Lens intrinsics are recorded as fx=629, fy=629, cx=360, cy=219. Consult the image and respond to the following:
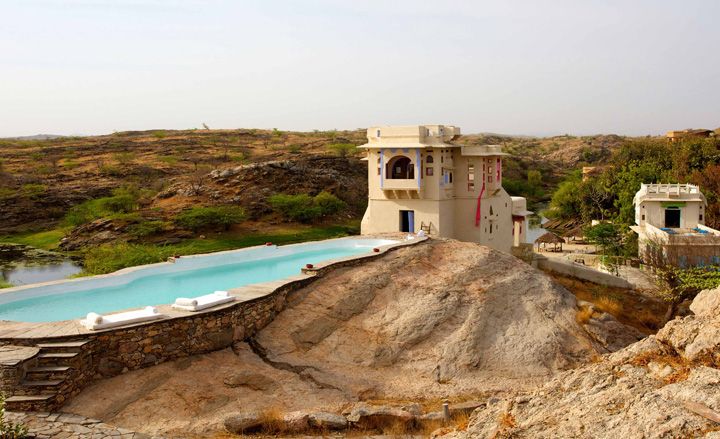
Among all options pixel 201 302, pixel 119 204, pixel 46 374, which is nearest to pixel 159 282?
pixel 201 302

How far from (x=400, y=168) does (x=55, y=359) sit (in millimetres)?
16873

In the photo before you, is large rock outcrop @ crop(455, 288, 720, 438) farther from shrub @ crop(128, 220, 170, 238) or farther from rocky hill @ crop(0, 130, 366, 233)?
rocky hill @ crop(0, 130, 366, 233)

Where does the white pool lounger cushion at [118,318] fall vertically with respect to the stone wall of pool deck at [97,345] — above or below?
above

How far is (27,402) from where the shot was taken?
9.40 meters

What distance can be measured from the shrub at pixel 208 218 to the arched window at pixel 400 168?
15.5 metres

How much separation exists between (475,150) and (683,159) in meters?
22.7

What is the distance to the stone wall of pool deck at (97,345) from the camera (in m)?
9.55

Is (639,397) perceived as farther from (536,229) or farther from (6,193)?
(6,193)

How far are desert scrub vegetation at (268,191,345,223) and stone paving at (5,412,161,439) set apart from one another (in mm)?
31154

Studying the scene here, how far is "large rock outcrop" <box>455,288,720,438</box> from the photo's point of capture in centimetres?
485

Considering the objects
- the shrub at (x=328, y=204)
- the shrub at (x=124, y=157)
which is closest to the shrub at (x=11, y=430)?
the shrub at (x=328, y=204)

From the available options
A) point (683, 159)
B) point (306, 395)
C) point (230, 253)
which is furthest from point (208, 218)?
point (683, 159)

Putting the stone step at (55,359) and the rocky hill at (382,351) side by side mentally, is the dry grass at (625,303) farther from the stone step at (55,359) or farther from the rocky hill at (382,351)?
the stone step at (55,359)

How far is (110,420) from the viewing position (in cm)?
969
